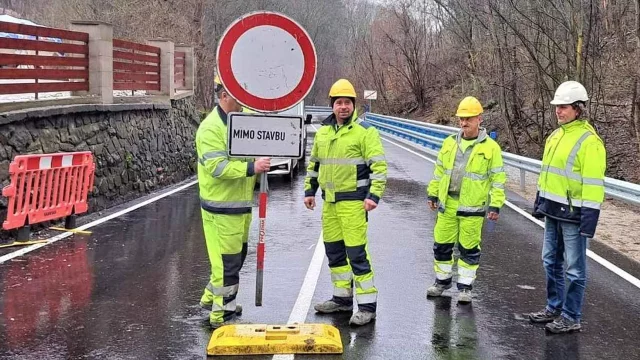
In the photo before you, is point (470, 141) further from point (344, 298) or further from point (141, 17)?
point (141, 17)

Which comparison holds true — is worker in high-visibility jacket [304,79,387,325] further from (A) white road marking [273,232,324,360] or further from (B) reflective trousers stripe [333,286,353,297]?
(A) white road marking [273,232,324,360]

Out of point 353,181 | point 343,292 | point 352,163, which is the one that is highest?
point 352,163

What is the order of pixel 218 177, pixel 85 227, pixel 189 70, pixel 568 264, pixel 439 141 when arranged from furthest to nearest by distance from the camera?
pixel 439 141, pixel 189 70, pixel 85 227, pixel 568 264, pixel 218 177

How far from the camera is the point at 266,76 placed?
17.4 feet

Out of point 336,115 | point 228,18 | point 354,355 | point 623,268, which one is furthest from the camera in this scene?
point 228,18

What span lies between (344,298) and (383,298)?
0.67 metres

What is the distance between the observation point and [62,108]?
36.7 feet

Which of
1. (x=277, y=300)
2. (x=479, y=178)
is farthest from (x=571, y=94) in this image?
(x=277, y=300)

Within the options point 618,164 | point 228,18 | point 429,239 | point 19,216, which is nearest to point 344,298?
point 429,239

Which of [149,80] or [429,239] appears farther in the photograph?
[149,80]

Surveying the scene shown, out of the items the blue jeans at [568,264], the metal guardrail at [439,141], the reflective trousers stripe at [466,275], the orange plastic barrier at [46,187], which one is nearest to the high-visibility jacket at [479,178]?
the reflective trousers stripe at [466,275]

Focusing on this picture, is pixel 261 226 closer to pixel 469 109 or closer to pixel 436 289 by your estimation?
pixel 436 289

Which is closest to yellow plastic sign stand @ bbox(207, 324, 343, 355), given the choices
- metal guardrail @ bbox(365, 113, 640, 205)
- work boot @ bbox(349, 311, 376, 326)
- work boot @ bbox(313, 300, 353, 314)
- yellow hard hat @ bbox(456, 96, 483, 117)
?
work boot @ bbox(349, 311, 376, 326)

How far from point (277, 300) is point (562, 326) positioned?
255cm
